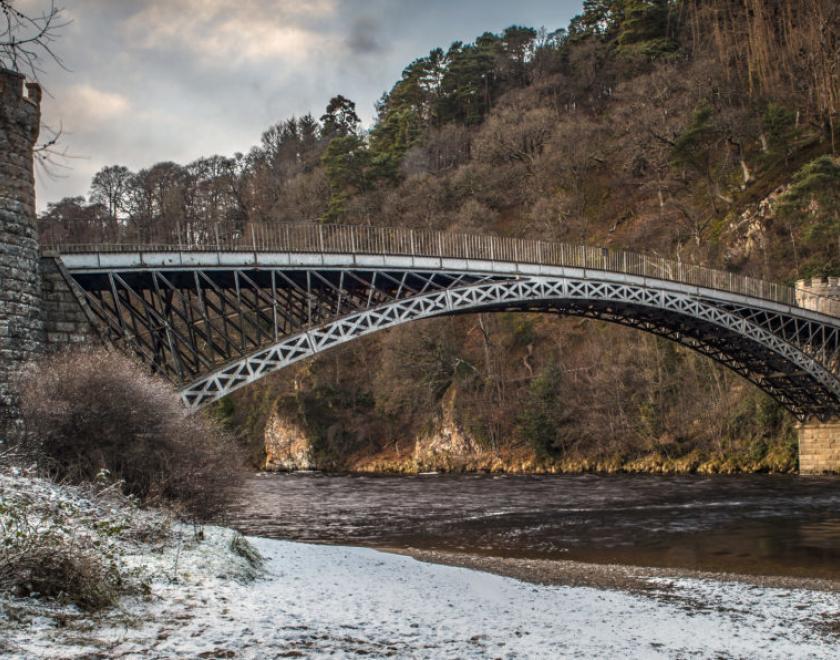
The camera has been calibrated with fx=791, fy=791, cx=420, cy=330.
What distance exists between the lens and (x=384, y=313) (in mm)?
27406

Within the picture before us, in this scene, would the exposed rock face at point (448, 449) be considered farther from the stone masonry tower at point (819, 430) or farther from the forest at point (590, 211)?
the stone masonry tower at point (819, 430)

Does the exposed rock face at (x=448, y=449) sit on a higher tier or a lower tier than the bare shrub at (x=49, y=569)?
lower

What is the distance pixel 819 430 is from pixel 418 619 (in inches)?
1451

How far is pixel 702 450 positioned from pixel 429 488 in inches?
596

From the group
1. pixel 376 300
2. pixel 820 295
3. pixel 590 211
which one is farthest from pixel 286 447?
pixel 820 295

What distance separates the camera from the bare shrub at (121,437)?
12438 mm

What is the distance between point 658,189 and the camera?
63.2 metres

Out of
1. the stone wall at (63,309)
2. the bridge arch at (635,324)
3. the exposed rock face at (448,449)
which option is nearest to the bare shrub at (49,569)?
the stone wall at (63,309)

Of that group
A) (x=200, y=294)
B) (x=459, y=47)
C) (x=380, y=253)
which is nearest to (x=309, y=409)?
(x=380, y=253)

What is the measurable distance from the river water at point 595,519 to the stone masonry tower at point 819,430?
276 cm

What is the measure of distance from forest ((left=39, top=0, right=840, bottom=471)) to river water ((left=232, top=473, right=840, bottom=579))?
288 inches

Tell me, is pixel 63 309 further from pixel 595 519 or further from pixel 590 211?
pixel 590 211

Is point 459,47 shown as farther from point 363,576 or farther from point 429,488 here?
point 363,576

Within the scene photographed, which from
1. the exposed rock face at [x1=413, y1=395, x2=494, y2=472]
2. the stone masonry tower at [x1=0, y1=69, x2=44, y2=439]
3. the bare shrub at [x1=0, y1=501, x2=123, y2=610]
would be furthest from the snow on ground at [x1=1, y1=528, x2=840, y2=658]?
the exposed rock face at [x1=413, y1=395, x2=494, y2=472]
